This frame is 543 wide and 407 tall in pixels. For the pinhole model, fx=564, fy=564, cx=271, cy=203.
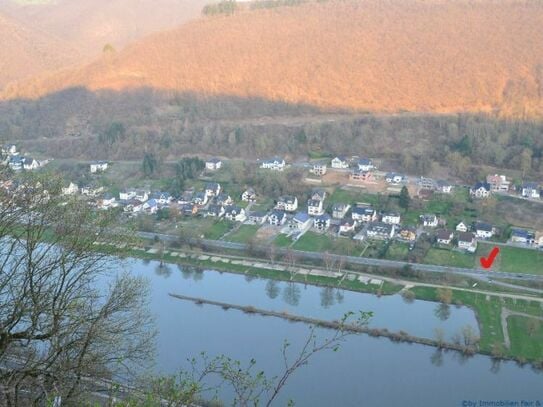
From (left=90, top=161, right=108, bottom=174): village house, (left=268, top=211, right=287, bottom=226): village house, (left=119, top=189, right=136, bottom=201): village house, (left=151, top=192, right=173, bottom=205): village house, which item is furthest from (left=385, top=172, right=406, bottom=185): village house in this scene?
(left=90, top=161, right=108, bottom=174): village house

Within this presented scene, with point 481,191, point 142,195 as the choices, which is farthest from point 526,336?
point 142,195

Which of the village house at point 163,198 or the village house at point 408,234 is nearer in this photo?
the village house at point 408,234

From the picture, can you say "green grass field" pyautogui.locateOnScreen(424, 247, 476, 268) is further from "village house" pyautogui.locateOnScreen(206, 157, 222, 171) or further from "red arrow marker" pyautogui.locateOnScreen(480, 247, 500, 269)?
"village house" pyautogui.locateOnScreen(206, 157, 222, 171)

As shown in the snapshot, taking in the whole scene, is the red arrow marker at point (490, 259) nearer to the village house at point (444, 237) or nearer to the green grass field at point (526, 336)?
the village house at point (444, 237)

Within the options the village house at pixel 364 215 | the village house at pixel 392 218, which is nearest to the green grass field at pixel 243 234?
the village house at pixel 364 215

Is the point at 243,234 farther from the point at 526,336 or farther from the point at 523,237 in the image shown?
the point at 526,336

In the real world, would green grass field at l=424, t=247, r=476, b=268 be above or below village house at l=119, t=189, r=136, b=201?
below
